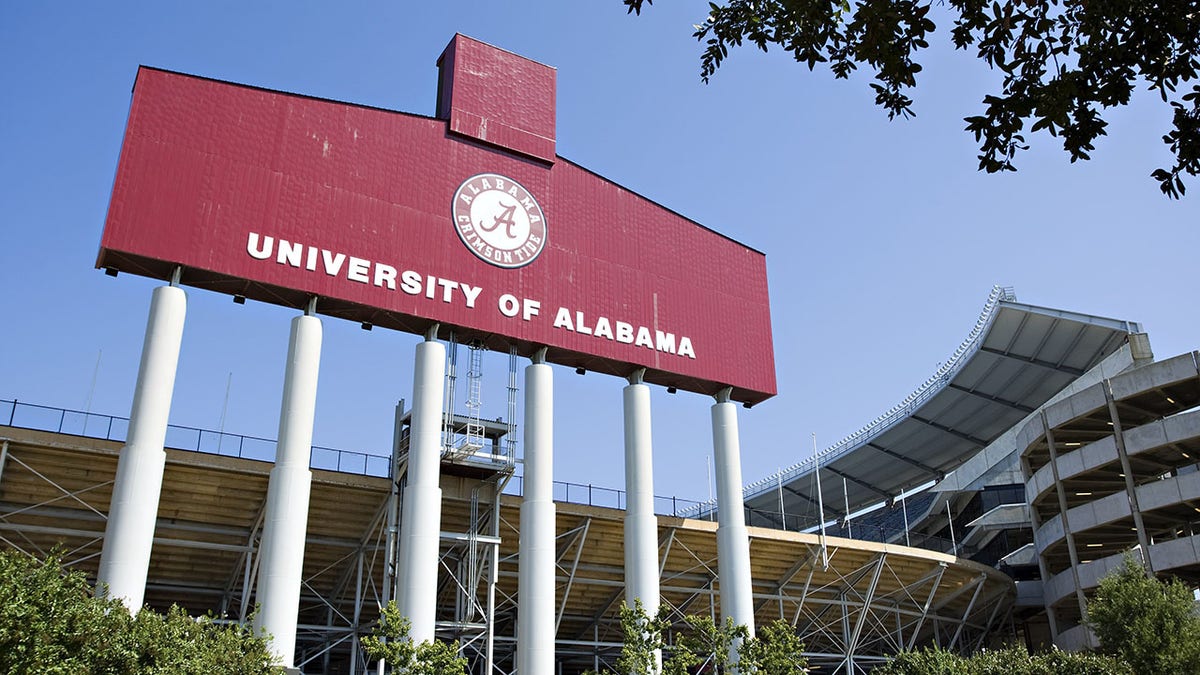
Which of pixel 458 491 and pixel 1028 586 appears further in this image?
pixel 1028 586

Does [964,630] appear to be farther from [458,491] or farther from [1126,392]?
[458,491]

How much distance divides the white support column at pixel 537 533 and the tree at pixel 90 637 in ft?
30.5

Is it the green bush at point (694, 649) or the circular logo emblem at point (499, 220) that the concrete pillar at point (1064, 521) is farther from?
the circular logo emblem at point (499, 220)

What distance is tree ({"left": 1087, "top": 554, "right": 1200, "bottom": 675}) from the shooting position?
35.9m

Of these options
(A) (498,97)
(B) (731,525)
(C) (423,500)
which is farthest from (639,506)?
(A) (498,97)

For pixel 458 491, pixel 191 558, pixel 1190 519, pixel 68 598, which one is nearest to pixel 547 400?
pixel 458 491

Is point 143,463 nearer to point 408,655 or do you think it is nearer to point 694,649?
point 408,655

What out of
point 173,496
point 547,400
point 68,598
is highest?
point 547,400

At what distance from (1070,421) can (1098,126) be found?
49.4m

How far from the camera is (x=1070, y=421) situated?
54.5 metres

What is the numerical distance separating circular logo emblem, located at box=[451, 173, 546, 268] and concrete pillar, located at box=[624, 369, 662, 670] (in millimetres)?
6462

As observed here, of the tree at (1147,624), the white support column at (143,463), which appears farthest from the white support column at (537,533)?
the tree at (1147,624)

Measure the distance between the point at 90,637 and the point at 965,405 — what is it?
6190 centimetres

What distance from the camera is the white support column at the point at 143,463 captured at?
2628cm
